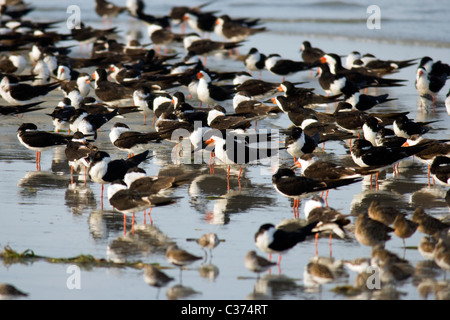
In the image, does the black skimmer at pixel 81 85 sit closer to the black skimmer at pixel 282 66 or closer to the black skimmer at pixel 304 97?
the black skimmer at pixel 304 97

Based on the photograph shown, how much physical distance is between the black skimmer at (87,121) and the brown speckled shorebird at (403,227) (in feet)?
17.8

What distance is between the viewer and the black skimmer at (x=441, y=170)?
8.40m

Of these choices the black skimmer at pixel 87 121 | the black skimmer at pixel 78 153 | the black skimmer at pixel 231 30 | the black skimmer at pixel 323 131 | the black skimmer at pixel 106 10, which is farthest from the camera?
the black skimmer at pixel 106 10

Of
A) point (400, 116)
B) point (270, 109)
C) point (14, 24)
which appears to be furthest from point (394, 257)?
point (14, 24)

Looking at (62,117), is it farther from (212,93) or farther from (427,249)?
(427,249)

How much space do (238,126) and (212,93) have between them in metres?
2.84

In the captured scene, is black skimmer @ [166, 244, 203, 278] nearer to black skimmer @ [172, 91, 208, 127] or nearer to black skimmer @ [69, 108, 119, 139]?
black skimmer @ [69, 108, 119, 139]

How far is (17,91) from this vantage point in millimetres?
13570

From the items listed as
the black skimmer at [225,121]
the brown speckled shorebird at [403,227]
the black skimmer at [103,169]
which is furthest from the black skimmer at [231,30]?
the brown speckled shorebird at [403,227]

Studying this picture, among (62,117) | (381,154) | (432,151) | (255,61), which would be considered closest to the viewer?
(381,154)

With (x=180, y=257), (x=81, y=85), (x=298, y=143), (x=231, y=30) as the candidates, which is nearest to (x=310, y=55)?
(x=231, y=30)

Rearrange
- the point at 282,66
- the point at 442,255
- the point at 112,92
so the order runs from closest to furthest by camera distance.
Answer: the point at 442,255, the point at 112,92, the point at 282,66

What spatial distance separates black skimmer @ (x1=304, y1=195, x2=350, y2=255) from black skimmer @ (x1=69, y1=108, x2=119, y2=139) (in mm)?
4596
